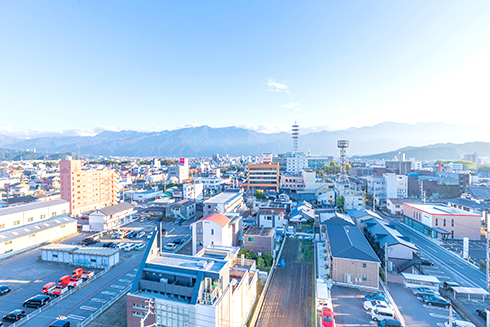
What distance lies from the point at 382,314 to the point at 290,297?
446cm

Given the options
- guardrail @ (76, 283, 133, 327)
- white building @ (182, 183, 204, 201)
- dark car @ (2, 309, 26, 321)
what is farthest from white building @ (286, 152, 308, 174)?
dark car @ (2, 309, 26, 321)

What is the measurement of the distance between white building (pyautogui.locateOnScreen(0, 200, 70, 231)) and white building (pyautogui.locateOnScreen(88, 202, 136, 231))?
464cm

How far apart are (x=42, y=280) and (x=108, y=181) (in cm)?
2524

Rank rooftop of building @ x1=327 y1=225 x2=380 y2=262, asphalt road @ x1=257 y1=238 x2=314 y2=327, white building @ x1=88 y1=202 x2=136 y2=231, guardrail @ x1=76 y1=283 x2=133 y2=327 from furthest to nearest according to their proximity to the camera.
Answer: white building @ x1=88 y1=202 x2=136 y2=231 → rooftop of building @ x1=327 y1=225 x2=380 y2=262 → asphalt road @ x1=257 y1=238 x2=314 y2=327 → guardrail @ x1=76 y1=283 x2=133 y2=327

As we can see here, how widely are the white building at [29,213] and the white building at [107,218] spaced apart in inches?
183

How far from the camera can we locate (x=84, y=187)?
33.8 metres

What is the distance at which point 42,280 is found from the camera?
1499cm

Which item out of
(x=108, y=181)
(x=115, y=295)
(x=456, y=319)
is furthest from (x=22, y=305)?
(x=108, y=181)

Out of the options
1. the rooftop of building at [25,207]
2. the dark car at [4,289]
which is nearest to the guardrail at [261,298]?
the dark car at [4,289]

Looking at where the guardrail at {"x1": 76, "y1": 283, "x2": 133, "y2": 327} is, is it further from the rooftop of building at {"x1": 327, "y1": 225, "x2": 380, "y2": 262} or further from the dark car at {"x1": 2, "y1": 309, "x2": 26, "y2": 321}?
the rooftop of building at {"x1": 327, "y1": 225, "x2": 380, "y2": 262}

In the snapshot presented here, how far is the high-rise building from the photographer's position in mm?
31578

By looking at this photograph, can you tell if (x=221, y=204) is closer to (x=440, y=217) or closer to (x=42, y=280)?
(x=42, y=280)

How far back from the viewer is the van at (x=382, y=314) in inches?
428

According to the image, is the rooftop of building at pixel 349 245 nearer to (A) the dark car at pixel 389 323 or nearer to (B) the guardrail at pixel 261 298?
(A) the dark car at pixel 389 323
